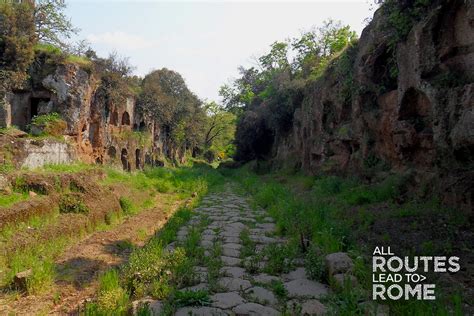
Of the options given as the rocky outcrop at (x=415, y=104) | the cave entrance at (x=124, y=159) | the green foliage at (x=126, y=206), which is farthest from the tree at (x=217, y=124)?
the green foliage at (x=126, y=206)

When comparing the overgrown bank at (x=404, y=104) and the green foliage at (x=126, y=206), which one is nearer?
the overgrown bank at (x=404, y=104)

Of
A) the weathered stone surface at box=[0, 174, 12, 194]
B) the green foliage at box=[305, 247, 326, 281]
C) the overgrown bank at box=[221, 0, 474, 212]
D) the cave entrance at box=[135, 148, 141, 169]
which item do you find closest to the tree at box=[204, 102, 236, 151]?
the cave entrance at box=[135, 148, 141, 169]

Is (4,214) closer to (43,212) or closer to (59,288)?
(43,212)

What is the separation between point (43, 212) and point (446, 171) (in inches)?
286

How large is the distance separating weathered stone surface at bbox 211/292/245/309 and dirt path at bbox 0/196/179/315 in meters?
1.53

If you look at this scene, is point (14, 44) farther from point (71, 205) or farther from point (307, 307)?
point (307, 307)

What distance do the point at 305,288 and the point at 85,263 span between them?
3.25 m

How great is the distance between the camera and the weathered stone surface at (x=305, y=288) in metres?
4.07

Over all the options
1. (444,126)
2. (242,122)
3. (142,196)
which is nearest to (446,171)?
(444,126)

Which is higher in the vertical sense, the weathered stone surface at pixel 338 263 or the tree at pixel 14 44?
the tree at pixel 14 44

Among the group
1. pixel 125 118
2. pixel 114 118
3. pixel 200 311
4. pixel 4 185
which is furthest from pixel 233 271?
pixel 125 118

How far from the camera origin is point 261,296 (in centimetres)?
403

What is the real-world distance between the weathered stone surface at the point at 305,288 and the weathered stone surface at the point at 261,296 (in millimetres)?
229

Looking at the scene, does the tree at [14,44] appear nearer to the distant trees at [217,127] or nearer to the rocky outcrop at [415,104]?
the rocky outcrop at [415,104]
